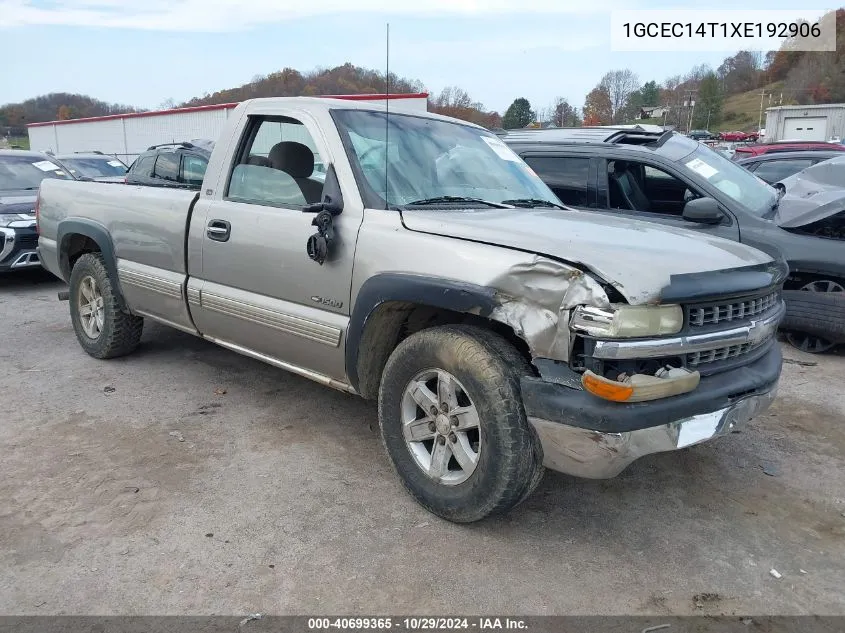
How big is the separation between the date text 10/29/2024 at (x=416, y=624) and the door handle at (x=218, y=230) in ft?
7.42

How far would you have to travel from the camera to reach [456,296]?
276cm

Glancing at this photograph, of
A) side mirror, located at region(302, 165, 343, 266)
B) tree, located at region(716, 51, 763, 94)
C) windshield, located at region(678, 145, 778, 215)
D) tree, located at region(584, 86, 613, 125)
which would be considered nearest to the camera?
side mirror, located at region(302, 165, 343, 266)

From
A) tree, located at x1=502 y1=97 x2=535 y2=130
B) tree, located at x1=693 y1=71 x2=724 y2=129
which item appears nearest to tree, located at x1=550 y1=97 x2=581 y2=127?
tree, located at x1=502 y1=97 x2=535 y2=130

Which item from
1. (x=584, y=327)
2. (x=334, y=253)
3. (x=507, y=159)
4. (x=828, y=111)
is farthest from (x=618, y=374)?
(x=828, y=111)

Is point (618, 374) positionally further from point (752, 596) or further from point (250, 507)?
point (250, 507)

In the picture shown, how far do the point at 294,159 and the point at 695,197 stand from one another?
11.4ft

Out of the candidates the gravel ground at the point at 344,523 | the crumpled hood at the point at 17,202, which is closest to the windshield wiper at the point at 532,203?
the gravel ground at the point at 344,523

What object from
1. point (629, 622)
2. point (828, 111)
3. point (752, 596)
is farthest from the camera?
point (828, 111)

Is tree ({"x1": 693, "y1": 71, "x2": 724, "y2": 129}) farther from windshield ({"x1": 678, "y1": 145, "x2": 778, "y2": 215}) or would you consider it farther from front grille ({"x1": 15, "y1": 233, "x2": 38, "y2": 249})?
front grille ({"x1": 15, "y1": 233, "x2": 38, "y2": 249})

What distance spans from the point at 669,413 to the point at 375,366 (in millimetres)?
1436

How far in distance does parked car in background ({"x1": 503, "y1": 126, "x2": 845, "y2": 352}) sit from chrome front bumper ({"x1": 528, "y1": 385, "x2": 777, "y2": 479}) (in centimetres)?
281

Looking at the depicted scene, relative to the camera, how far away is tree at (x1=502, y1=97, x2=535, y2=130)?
20.7m

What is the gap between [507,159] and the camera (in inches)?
164

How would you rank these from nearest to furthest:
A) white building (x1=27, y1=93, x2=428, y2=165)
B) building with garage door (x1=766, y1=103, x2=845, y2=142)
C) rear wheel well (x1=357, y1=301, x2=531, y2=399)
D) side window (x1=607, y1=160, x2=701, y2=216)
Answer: rear wheel well (x1=357, y1=301, x2=531, y2=399) < side window (x1=607, y1=160, x2=701, y2=216) < white building (x1=27, y1=93, x2=428, y2=165) < building with garage door (x1=766, y1=103, x2=845, y2=142)
